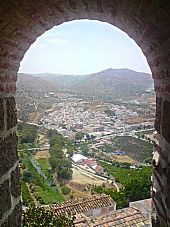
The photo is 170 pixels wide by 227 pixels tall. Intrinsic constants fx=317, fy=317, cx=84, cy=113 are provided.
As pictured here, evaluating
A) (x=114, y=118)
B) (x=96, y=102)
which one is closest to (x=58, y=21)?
(x=114, y=118)

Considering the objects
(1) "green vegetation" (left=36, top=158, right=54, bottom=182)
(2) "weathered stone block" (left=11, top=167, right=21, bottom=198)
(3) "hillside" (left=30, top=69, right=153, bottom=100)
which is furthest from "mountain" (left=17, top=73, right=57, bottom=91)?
(2) "weathered stone block" (left=11, top=167, right=21, bottom=198)

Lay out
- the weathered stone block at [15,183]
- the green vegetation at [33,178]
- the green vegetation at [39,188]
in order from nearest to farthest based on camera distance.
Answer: the weathered stone block at [15,183], the green vegetation at [33,178], the green vegetation at [39,188]

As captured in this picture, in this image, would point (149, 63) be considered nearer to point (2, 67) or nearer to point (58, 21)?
point (58, 21)

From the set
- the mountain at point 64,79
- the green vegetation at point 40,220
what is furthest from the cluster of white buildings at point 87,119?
the green vegetation at point 40,220

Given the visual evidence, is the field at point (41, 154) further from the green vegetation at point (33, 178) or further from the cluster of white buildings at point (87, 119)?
the cluster of white buildings at point (87, 119)

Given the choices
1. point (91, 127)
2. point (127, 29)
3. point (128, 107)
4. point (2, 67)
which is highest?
point (127, 29)

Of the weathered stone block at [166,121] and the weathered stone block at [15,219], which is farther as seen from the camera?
the weathered stone block at [15,219]

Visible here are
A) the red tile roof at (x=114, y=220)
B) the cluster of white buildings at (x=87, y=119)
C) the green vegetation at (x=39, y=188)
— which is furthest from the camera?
the cluster of white buildings at (x=87, y=119)
